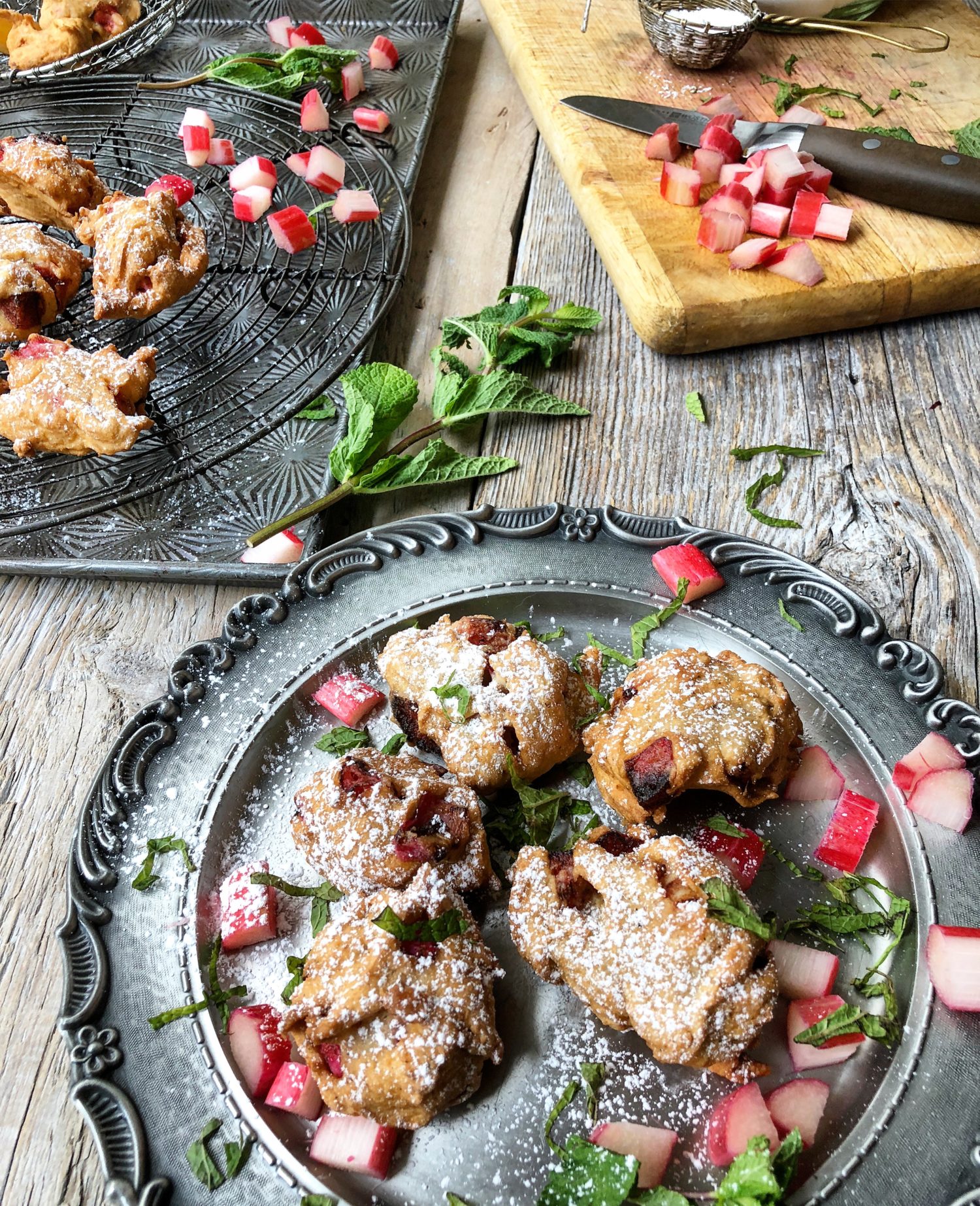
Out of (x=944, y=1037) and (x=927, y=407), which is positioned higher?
(x=927, y=407)

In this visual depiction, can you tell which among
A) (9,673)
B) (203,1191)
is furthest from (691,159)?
(203,1191)

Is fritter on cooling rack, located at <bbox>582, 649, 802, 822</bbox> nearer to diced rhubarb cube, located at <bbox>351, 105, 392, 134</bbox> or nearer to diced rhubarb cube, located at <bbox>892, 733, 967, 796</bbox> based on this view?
diced rhubarb cube, located at <bbox>892, 733, 967, 796</bbox>

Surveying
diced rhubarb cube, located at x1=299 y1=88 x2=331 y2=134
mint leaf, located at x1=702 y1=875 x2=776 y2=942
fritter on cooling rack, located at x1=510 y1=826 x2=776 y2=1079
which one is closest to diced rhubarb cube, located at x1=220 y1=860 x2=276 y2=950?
fritter on cooling rack, located at x1=510 y1=826 x2=776 y2=1079

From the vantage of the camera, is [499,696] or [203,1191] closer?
[203,1191]

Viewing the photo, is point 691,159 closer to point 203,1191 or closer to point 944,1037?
point 944,1037

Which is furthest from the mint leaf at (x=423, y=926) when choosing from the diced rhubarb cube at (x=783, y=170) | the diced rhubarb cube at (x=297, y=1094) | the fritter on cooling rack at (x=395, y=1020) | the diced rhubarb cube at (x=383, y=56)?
the diced rhubarb cube at (x=383, y=56)

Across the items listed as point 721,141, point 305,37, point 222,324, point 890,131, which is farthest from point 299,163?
point 890,131

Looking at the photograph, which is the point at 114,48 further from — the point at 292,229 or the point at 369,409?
the point at 369,409
